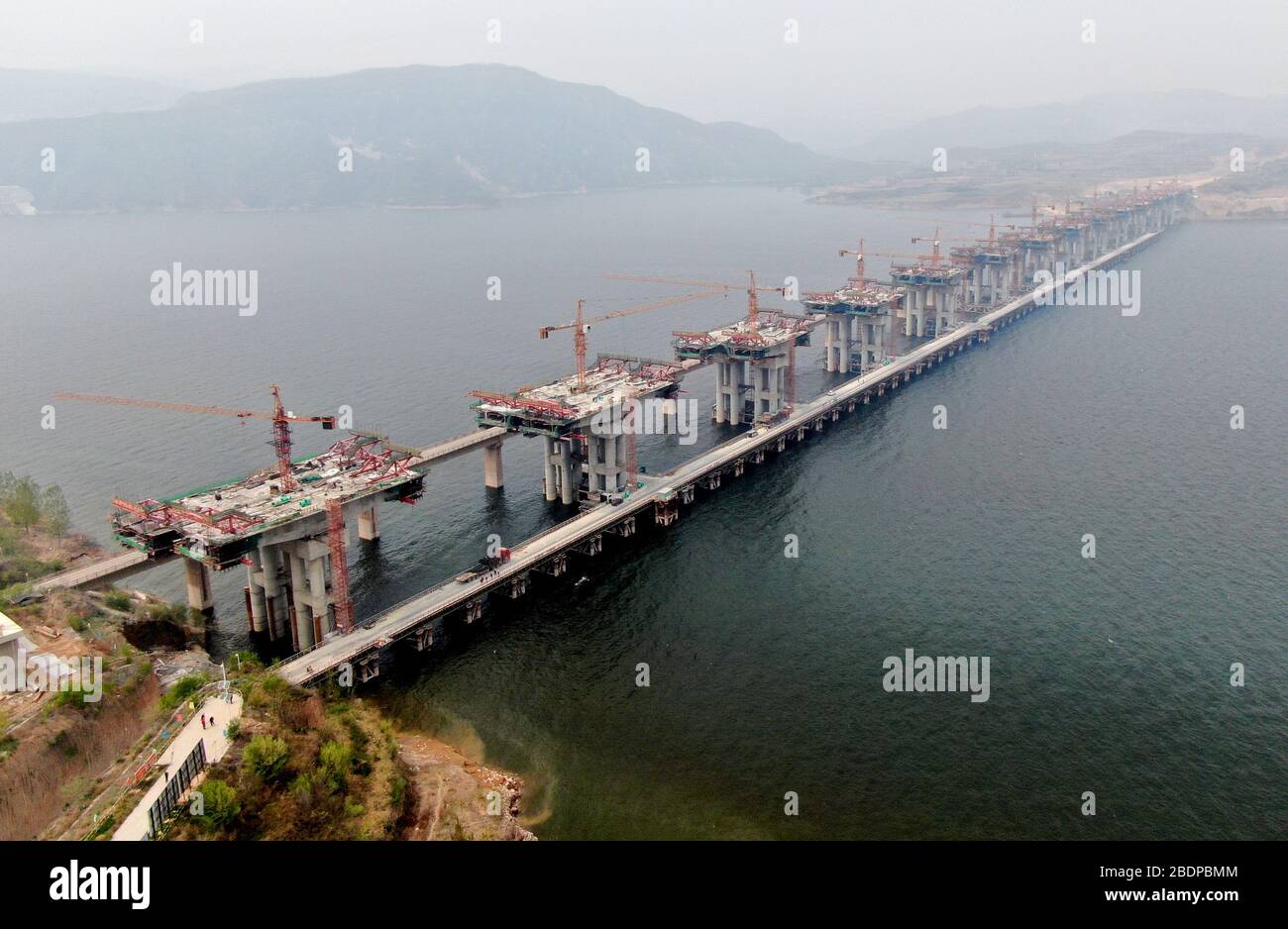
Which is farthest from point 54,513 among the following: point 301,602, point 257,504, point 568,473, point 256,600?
point 568,473

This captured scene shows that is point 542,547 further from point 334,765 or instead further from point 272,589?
point 334,765

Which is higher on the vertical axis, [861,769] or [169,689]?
[169,689]

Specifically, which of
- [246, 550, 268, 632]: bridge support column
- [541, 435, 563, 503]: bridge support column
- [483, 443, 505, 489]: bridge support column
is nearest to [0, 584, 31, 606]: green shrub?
[246, 550, 268, 632]: bridge support column

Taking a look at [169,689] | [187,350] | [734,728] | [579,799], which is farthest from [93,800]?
[187,350]

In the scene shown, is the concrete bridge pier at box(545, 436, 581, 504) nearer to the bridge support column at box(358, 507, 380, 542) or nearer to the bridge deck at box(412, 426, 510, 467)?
the bridge deck at box(412, 426, 510, 467)
